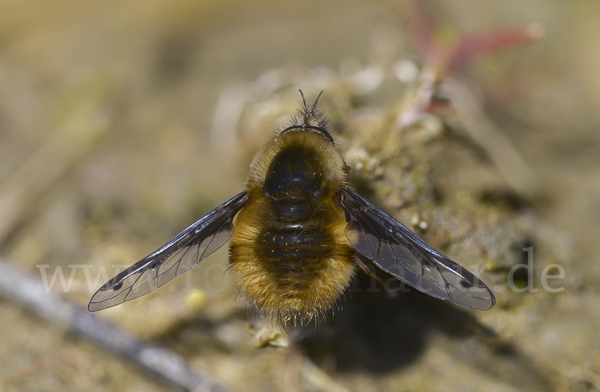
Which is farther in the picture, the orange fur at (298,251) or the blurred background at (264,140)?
the blurred background at (264,140)

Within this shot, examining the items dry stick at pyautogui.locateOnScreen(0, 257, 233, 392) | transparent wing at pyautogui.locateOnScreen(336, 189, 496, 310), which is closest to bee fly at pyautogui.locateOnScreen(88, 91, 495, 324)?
transparent wing at pyautogui.locateOnScreen(336, 189, 496, 310)

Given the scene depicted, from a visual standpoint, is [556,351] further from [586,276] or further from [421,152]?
[421,152]

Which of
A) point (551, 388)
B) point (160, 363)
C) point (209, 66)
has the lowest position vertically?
point (551, 388)

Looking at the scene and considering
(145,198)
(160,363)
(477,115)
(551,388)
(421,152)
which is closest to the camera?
(551,388)

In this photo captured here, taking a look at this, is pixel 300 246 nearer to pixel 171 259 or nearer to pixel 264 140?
pixel 171 259

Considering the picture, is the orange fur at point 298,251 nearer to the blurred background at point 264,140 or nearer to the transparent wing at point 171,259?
the transparent wing at point 171,259

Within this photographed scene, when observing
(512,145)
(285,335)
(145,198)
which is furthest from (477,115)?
(145,198)

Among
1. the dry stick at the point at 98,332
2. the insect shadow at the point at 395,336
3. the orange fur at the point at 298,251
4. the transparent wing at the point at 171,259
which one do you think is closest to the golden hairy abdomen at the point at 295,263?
the orange fur at the point at 298,251
